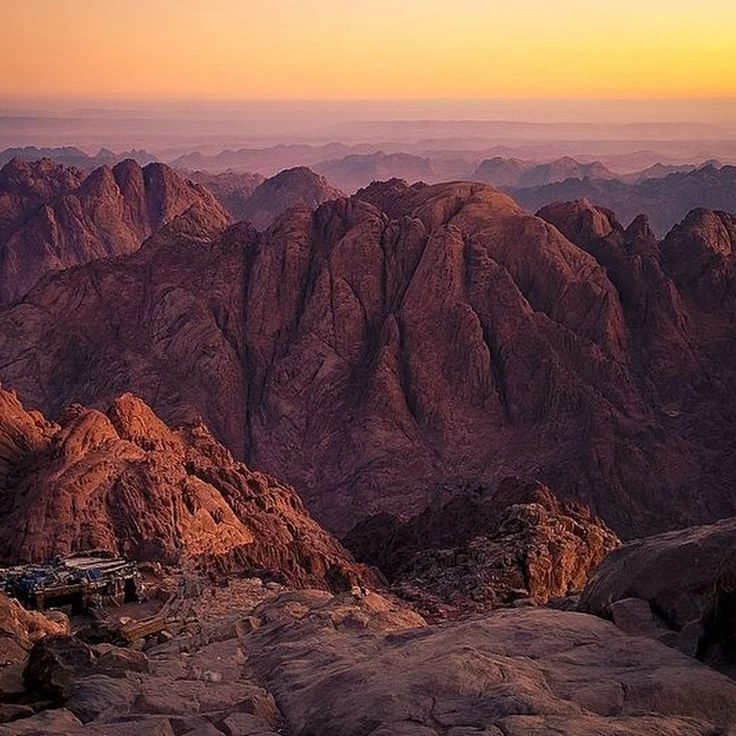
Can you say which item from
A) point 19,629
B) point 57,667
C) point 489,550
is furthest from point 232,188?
point 57,667

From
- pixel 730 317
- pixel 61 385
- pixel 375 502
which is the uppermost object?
pixel 730 317

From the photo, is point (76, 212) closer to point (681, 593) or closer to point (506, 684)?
point (681, 593)

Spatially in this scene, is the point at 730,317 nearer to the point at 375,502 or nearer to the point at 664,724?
the point at 375,502

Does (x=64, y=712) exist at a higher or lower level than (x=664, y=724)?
lower

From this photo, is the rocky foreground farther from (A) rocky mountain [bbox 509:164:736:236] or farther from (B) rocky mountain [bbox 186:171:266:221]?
(A) rocky mountain [bbox 509:164:736:236]

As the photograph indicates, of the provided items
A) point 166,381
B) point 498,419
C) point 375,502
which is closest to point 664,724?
point 375,502

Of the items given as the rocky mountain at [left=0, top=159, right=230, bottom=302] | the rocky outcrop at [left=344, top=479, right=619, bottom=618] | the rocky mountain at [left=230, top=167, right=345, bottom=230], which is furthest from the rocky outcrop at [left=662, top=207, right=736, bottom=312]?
the rocky mountain at [left=230, top=167, right=345, bottom=230]

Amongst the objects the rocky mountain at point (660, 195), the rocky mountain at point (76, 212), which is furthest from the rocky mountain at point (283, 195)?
the rocky mountain at point (660, 195)
